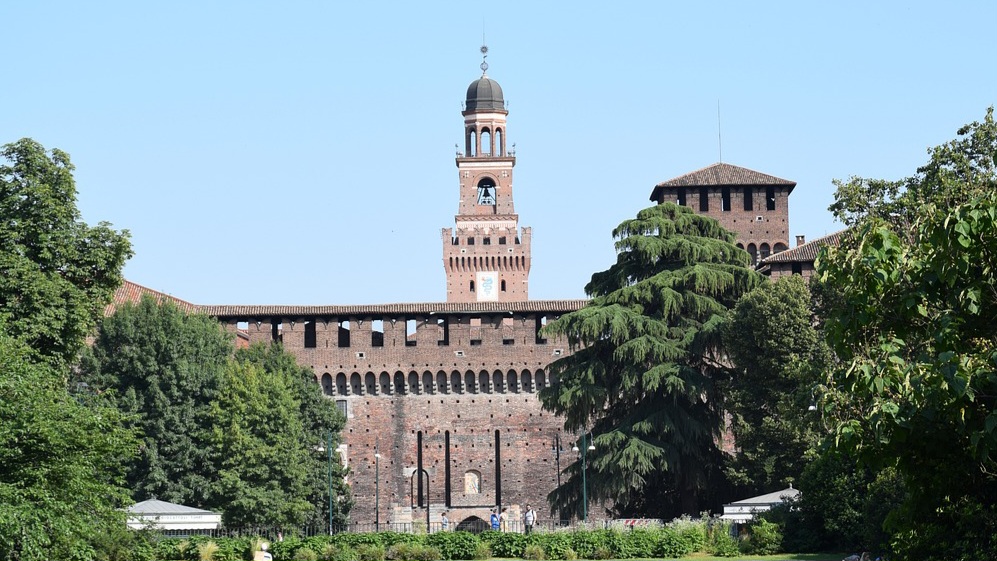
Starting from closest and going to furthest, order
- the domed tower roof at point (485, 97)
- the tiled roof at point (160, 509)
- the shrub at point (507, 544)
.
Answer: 1. the shrub at point (507, 544)
2. the tiled roof at point (160, 509)
3. the domed tower roof at point (485, 97)

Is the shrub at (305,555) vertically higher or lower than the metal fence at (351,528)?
lower

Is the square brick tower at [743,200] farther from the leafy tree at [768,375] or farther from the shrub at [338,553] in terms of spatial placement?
the shrub at [338,553]

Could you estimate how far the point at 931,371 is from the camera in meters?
12.7

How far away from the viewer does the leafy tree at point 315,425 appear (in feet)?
148

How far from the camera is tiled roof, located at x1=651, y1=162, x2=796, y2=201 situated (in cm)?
5344

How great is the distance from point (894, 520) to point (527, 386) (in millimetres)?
38634

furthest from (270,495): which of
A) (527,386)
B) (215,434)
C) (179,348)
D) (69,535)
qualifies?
(69,535)

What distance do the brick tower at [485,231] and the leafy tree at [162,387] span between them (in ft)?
111

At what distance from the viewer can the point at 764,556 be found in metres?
29.8

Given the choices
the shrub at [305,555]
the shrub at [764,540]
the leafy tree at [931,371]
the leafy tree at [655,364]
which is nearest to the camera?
the leafy tree at [931,371]

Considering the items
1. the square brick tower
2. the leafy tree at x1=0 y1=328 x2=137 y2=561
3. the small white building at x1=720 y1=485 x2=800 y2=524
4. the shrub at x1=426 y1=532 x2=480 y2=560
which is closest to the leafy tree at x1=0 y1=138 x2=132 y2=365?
the leafy tree at x1=0 y1=328 x2=137 y2=561

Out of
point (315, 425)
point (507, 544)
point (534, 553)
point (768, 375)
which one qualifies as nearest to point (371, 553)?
point (507, 544)

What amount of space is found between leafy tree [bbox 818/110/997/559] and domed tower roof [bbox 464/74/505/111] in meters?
62.0

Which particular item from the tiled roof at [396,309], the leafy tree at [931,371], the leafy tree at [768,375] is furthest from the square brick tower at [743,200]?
the leafy tree at [931,371]
